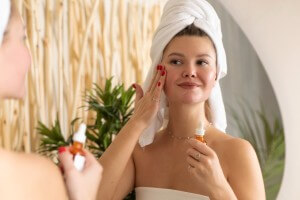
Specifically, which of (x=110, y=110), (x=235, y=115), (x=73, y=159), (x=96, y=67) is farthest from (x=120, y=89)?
(x=73, y=159)

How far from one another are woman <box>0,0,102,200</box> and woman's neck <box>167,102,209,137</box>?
2.39 ft

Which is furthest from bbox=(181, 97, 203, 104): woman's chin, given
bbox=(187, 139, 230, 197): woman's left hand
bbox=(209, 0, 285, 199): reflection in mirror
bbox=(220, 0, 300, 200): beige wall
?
bbox=(220, 0, 300, 200): beige wall

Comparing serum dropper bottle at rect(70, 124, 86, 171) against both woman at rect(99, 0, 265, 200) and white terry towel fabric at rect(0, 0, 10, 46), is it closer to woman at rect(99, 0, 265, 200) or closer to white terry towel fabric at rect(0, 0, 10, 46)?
white terry towel fabric at rect(0, 0, 10, 46)

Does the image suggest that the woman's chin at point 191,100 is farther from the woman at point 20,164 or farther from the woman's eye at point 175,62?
the woman at point 20,164

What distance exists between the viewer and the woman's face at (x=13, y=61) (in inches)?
34.0

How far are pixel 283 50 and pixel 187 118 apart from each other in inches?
78.5

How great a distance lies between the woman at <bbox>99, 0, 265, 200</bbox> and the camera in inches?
59.0

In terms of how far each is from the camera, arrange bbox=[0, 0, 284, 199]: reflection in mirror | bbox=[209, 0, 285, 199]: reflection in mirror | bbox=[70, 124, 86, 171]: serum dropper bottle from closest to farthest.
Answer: bbox=[70, 124, 86, 171]: serum dropper bottle
bbox=[0, 0, 284, 199]: reflection in mirror
bbox=[209, 0, 285, 199]: reflection in mirror

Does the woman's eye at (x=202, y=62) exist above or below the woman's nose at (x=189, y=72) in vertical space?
above

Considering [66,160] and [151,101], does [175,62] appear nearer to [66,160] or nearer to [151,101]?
[151,101]

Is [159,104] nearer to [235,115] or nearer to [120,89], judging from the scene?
[120,89]

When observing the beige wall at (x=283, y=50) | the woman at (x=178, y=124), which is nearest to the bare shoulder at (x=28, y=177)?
the woman at (x=178, y=124)

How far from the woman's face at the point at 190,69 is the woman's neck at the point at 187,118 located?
0.04 metres

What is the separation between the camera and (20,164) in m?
0.84
